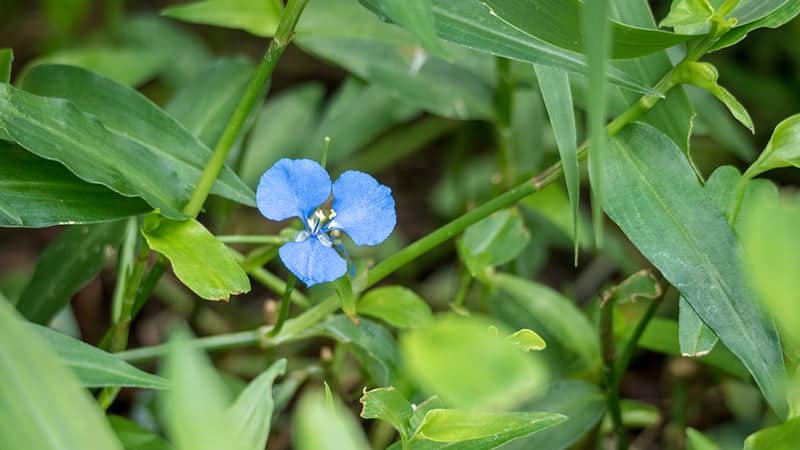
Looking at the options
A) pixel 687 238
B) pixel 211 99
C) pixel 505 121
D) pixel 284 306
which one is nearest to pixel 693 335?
pixel 687 238

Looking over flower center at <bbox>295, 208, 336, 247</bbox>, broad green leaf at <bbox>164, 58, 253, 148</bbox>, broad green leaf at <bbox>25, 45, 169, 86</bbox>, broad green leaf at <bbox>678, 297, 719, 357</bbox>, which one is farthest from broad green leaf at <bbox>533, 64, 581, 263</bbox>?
broad green leaf at <bbox>25, 45, 169, 86</bbox>

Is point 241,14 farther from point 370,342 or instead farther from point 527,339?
point 527,339

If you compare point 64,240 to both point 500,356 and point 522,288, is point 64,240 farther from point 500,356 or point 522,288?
point 500,356

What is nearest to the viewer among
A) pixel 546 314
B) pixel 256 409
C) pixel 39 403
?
pixel 39 403

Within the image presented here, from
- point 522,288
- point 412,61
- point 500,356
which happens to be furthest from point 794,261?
point 412,61

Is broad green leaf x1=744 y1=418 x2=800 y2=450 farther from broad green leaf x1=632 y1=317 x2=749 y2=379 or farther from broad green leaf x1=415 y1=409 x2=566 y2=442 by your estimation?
broad green leaf x1=632 y1=317 x2=749 y2=379

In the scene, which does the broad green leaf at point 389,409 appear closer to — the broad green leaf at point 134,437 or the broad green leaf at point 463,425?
the broad green leaf at point 463,425

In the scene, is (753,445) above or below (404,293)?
above
